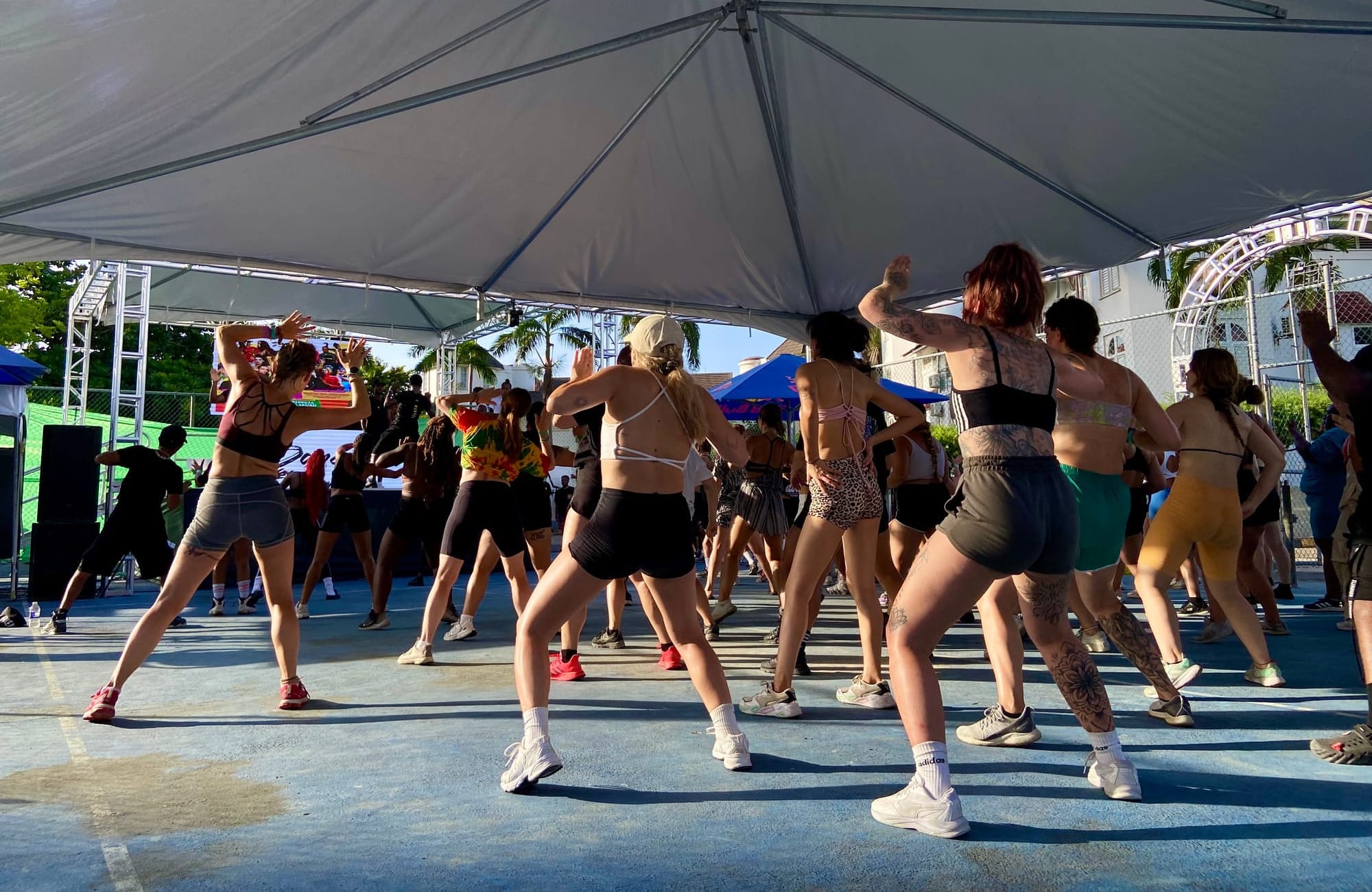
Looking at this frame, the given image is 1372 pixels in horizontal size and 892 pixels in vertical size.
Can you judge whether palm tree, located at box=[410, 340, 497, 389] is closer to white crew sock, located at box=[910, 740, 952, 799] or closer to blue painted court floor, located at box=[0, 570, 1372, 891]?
blue painted court floor, located at box=[0, 570, 1372, 891]

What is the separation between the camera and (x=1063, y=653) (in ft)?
10.4

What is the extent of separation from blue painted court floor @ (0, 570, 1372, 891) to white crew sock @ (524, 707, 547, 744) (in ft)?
0.65

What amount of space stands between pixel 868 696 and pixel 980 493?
6.97 ft

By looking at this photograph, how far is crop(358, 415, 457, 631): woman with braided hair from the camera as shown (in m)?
7.26

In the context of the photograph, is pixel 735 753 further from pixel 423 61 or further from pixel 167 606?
pixel 423 61

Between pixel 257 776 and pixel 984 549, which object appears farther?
pixel 257 776

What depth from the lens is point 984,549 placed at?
9.07 ft

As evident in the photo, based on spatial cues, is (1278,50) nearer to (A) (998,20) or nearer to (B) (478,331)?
(A) (998,20)

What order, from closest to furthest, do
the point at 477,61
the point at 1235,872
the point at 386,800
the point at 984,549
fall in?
the point at 1235,872, the point at 984,549, the point at 386,800, the point at 477,61

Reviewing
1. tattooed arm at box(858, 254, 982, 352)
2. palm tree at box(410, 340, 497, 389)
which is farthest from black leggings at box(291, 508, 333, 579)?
palm tree at box(410, 340, 497, 389)

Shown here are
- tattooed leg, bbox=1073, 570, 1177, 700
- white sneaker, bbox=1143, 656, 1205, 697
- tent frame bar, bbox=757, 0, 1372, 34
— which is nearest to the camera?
tattooed leg, bbox=1073, 570, 1177, 700

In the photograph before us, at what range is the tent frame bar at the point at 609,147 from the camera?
215 inches

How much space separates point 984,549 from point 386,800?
217 centimetres

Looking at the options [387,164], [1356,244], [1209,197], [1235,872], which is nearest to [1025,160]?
[1209,197]
